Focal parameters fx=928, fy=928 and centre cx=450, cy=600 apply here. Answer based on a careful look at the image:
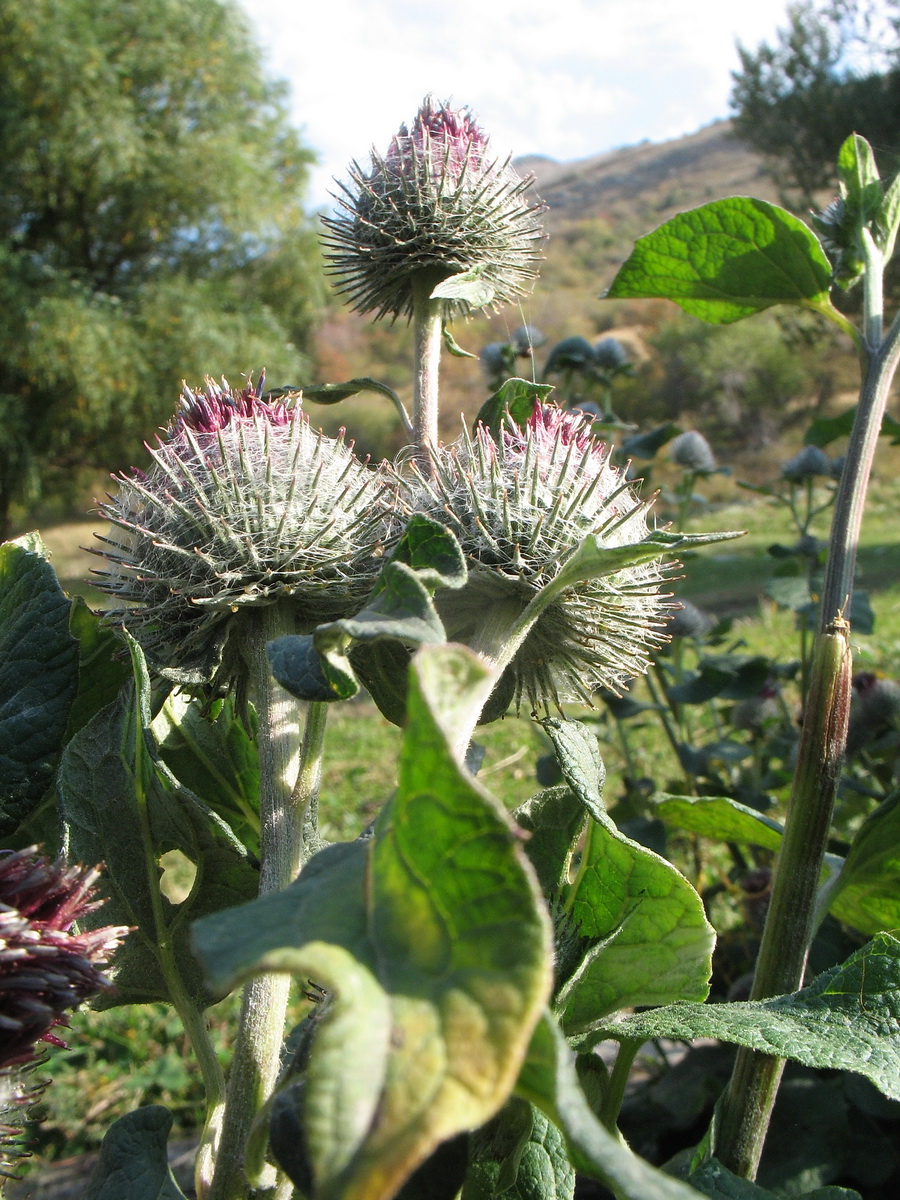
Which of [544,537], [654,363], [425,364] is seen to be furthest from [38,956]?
[654,363]

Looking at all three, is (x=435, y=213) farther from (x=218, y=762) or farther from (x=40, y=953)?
(x=40, y=953)

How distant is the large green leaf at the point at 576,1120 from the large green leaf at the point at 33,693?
0.85 meters

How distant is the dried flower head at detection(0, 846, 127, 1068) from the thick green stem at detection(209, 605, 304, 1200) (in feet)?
0.58

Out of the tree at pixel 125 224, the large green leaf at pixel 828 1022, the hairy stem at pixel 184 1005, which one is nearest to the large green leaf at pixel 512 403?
the hairy stem at pixel 184 1005

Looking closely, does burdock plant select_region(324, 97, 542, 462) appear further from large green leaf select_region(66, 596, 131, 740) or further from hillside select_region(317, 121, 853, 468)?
hillside select_region(317, 121, 853, 468)

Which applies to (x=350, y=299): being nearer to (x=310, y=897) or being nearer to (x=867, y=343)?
(x=867, y=343)

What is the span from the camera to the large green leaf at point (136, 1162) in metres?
1.11

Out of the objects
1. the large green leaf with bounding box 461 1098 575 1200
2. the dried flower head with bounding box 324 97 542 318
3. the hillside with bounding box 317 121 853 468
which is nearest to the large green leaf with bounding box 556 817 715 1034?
the large green leaf with bounding box 461 1098 575 1200

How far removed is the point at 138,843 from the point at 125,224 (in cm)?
2443

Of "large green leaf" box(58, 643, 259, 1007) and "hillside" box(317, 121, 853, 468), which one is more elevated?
"hillside" box(317, 121, 853, 468)

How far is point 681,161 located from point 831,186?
178ft

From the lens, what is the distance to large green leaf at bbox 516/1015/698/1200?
55 centimetres

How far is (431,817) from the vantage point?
64cm

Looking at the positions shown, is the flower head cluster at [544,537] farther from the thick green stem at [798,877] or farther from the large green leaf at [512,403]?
the thick green stem at [798,877]
